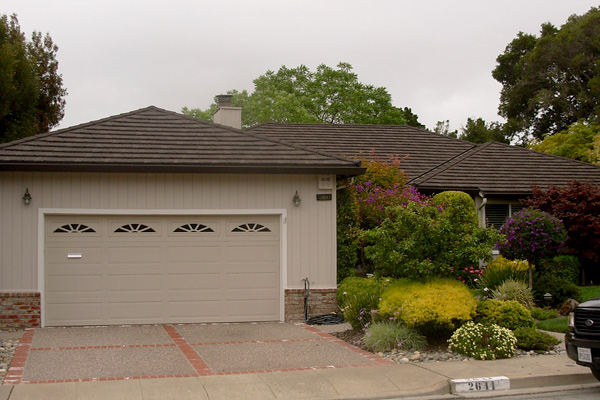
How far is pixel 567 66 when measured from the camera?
4125cm

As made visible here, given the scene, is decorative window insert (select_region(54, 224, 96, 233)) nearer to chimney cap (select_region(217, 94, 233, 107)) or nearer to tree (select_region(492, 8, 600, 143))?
chimney cap (select_region(217, 94, 233, 107))

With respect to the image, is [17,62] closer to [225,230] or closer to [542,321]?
[225,230]

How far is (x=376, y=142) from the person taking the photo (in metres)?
23.6

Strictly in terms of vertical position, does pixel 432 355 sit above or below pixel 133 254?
below

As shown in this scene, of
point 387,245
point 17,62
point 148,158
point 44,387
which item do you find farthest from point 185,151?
point 17,62

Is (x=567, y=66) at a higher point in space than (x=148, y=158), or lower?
higher

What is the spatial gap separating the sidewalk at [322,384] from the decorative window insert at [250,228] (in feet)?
17.7

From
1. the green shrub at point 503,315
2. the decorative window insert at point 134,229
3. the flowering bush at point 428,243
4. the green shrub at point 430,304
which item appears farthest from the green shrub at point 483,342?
the decorative window insert at point 134,229

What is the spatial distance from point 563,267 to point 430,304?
712cm

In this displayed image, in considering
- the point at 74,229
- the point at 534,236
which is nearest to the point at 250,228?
the point at 74,229

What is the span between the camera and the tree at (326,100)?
46062 millimetres

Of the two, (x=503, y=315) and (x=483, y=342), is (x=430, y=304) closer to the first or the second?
(x=483, y=342)

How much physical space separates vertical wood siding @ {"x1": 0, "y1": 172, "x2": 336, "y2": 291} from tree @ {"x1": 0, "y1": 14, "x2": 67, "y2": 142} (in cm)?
1174

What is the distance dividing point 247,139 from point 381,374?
7628 millimetres
